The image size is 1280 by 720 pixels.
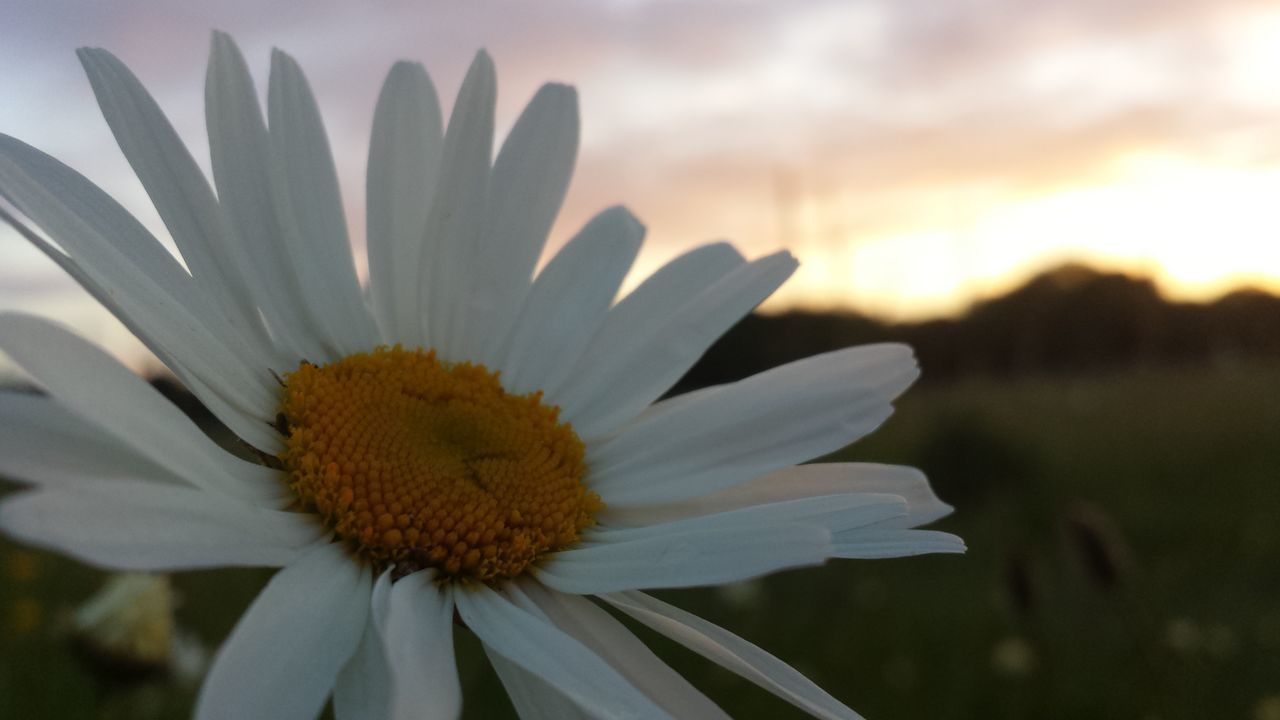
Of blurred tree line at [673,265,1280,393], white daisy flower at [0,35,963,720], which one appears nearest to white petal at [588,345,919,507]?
white daisy flower at [0,35,963,720]

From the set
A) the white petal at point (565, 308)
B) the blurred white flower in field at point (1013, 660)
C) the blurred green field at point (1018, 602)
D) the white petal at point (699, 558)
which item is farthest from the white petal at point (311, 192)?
the blurred white flower in field at point (1013, 660)

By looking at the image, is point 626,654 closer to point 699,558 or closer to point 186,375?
point 699,558

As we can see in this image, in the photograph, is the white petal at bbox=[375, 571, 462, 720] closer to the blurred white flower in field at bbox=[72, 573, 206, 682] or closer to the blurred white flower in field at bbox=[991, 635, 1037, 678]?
the blurred white flower in field at bbox=[72, 573, 206, 682]

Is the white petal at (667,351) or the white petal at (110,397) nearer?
the white petal at (110,397)

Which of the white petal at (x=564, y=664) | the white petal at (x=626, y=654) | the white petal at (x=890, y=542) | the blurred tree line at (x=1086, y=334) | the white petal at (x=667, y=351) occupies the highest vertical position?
the white petal at (x=667, y=351)

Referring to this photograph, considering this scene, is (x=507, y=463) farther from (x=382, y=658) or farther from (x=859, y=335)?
(x=859, y=335)

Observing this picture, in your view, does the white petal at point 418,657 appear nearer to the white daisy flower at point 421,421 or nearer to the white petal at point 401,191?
the white daisy flower at point 421,421

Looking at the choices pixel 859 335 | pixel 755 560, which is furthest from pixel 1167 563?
pixel 755 560

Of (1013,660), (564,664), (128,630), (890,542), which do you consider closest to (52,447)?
(564,664)
